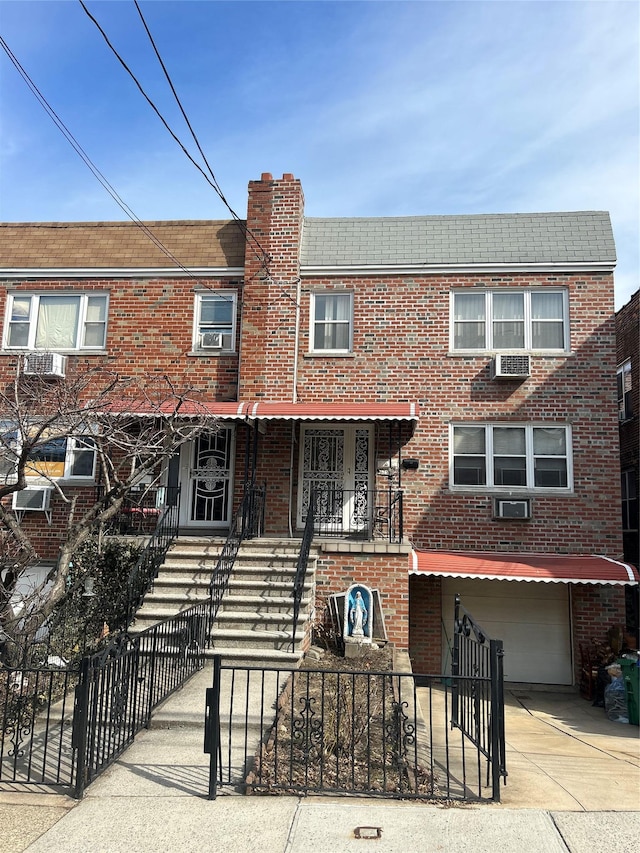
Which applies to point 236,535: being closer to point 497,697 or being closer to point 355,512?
point 355,512

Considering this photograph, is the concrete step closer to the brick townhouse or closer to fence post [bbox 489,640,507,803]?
the brick townhouse

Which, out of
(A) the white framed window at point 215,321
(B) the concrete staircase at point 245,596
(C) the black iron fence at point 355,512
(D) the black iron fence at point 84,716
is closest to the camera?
(D) the black iron fence at point 84,716

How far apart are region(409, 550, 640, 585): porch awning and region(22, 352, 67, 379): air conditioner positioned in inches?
309

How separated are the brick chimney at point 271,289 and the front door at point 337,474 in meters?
1.15

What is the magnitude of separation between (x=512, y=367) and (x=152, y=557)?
7.44 m

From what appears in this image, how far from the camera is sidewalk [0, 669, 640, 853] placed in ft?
14.7

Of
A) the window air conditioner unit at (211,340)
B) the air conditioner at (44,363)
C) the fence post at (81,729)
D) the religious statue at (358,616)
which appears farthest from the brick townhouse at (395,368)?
the fence post at (81,729)

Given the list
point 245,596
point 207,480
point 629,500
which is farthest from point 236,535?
point 629,500

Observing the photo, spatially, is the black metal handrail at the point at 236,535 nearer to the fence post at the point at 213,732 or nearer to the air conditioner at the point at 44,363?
the fence post at the point at 213,732

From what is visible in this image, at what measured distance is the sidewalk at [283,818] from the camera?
4477 mm

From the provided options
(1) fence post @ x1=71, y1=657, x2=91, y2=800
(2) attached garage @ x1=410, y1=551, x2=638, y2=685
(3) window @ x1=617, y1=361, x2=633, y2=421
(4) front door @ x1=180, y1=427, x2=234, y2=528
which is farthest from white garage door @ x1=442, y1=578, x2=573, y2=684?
(1) fence post @ x1=71, y1=657, x2=91, y2=800

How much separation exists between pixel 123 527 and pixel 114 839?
830 cm

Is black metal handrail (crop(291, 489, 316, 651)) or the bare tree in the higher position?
the bare tree

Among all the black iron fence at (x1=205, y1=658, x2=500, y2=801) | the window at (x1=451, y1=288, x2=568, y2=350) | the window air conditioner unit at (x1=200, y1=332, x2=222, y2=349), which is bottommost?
the black iron fence at (x1=205, y1=658, x2=500, y2=801)
